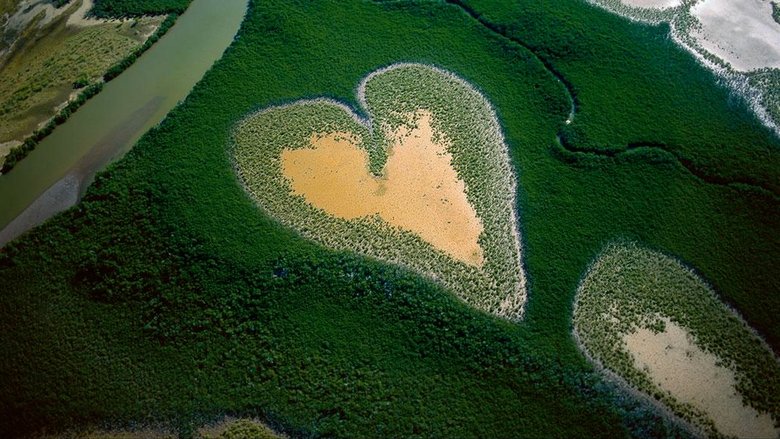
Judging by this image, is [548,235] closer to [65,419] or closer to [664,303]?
[664,303]

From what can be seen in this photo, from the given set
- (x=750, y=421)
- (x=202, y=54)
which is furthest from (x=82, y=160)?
(x=750, y=421)

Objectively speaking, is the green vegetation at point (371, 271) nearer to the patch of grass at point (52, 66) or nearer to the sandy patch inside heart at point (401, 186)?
the sandy patch inside heart at point (401, 186)

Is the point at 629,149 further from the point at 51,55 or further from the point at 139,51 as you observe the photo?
the point at 51,55

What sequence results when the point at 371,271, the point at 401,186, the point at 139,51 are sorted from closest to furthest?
1. the point at 371,271
2. the point at 401,186
3. the point at 139,51

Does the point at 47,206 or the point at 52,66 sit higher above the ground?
the point at 52,66

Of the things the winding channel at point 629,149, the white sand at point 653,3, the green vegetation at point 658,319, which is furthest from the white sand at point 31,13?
the green vegetation at point 658,319

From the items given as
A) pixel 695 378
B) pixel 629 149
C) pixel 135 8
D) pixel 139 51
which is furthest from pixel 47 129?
pixel 695 378
